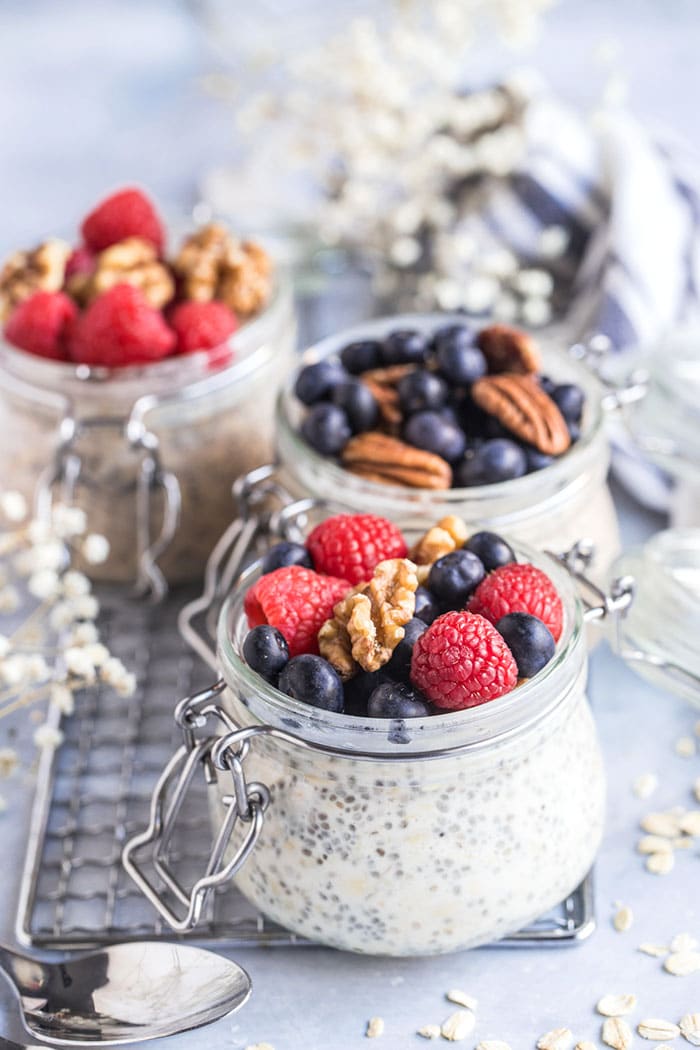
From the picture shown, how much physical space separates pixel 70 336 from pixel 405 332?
1.15 ft

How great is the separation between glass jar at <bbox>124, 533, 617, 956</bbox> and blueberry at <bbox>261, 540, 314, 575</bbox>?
0.21 feet

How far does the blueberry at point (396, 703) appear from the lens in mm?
828

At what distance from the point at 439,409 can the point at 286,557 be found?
0.84 feet

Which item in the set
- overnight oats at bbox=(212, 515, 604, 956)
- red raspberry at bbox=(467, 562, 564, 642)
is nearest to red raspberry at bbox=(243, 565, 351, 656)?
overnight oats at bbox=(212, 515, 604, 956)

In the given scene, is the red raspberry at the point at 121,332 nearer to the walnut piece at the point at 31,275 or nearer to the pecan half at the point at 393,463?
the walnut piece at the point at 31,275

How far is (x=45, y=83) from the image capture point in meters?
2.45

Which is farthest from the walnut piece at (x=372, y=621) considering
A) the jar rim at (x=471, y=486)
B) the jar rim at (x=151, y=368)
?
the jar rim at (x=151, y=368)

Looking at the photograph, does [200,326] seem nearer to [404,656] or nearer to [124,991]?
[404,656]

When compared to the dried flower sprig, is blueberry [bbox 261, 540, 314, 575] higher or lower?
higher

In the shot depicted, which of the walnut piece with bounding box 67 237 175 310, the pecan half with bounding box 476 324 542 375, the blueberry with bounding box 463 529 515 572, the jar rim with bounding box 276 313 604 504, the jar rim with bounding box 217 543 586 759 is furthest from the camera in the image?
the walnut piece with bounding box 67 237 175 310

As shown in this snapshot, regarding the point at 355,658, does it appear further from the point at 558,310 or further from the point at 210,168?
the point at 210,168

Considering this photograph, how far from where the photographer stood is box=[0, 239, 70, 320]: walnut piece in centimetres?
134

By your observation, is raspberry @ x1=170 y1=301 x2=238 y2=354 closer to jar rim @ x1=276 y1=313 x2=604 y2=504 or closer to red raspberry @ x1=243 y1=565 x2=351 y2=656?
jar rim @ x1=276 y1=313 x2=604 y2=504

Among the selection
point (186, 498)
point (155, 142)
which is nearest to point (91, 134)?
point (155, 142)
